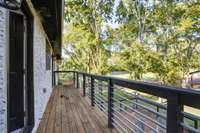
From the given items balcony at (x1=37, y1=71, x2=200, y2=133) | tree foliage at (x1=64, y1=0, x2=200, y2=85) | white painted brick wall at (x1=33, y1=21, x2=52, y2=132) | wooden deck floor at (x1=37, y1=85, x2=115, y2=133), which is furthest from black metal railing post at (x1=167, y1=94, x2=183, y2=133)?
tree foliage at (x1=64, y1=0, x2=200, y2=85)

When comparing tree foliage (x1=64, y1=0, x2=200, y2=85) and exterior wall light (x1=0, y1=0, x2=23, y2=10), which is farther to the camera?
tree foliage (x1=64, y1=0, x2=200, y2=85)

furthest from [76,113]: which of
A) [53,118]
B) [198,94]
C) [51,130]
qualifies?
[198,94]

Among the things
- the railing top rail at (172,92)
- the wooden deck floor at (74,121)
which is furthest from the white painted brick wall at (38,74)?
the railing top rail at (172,92)

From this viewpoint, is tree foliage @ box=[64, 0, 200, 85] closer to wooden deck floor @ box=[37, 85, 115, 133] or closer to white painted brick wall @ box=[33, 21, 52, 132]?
wooden deck floor @ box=[37, 85, 115, 133]

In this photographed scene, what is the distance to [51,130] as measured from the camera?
12.2 ft

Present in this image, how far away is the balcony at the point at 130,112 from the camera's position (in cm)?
165

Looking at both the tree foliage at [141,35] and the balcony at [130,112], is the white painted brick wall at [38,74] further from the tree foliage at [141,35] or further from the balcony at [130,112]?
the tree foliage at [141,35]

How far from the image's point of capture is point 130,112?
4191mm

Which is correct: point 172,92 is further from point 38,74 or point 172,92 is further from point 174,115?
point 38,74

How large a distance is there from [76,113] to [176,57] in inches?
460

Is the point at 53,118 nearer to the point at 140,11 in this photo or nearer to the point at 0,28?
the point at 0,28

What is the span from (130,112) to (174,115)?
Answer: 2.56 m

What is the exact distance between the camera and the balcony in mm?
1652

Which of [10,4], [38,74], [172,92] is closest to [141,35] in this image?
[38,74]
